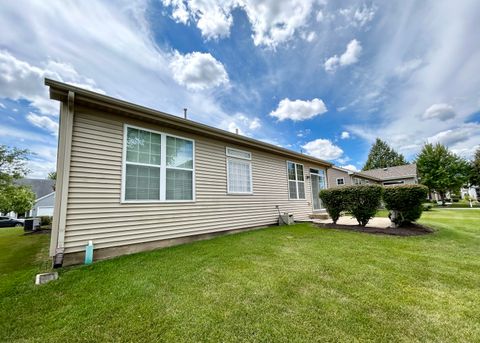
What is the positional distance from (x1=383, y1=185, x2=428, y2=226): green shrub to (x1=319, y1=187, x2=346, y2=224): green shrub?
53.7 inches

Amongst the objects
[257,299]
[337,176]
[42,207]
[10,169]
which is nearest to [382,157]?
[337,176]

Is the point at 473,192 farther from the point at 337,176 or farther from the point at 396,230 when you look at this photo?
the point at 396,230

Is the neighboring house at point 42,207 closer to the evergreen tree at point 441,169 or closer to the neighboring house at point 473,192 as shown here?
the evergreen tree at point 441,169

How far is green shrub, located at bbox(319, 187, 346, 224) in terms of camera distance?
7.15 meters

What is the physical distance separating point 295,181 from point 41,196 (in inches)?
1417

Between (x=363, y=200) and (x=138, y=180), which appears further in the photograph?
(x=363, y=200)

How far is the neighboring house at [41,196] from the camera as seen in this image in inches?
1046

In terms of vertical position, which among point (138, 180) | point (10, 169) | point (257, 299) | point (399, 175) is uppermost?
point (10, 169)

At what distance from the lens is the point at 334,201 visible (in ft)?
24.1

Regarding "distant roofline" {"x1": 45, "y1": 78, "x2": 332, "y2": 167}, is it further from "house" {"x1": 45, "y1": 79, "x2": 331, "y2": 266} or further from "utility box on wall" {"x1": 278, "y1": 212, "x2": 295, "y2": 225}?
"utility box on wall" {"x1": 278, "y1": 212, "x2": 295, "y2": 225}

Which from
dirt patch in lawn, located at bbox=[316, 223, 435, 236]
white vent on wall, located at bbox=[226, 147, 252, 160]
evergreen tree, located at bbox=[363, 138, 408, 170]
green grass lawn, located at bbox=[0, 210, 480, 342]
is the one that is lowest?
green grass lawn, located at bbox=[0, 210, 480, 342]

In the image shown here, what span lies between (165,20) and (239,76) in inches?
152

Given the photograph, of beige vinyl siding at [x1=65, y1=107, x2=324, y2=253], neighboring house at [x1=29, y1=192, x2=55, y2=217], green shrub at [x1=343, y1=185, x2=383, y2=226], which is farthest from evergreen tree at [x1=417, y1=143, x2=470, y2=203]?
neighboring house at [x1=29, y1=192, x2=55, y2=217]

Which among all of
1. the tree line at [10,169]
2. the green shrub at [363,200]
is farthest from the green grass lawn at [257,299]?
the tree line at [10,169]
